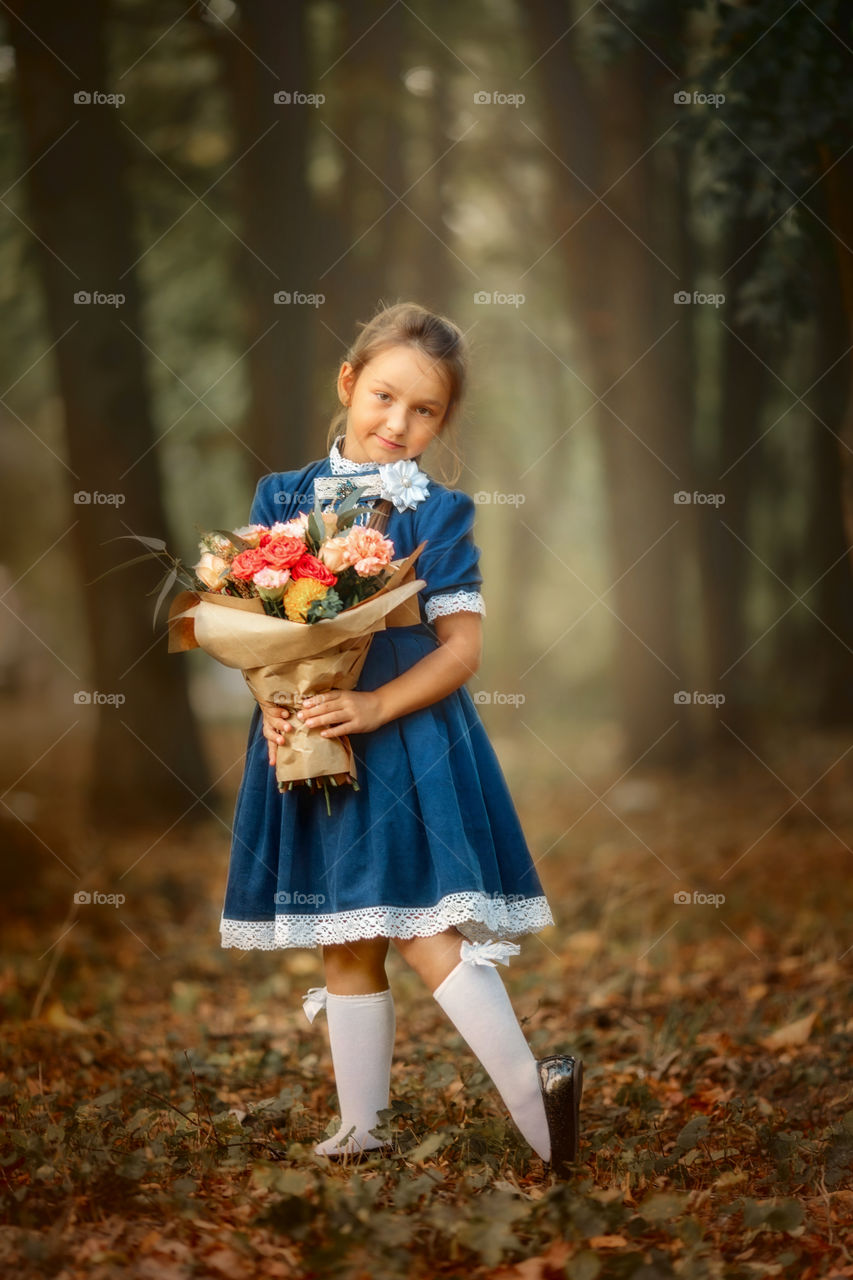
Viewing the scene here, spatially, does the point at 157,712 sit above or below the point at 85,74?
below

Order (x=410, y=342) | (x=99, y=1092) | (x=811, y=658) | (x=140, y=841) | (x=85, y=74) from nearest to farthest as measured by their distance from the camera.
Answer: (x=410, y=342) < (x=99, y=1092) < (x=85, y=74) < (x=140, y=841) < (x=811, y=658)

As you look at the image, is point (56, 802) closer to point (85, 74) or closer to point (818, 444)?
point (85, 74)

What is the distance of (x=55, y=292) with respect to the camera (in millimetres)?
6242

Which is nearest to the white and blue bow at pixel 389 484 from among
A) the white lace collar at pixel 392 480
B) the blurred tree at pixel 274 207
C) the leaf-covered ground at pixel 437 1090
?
the white lace collar at pixel 392 480

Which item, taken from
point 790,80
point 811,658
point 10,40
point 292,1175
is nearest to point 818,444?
point 811,658

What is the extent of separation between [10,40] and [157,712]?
140 inches

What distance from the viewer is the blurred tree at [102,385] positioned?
613 cm

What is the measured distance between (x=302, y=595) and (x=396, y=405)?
54 cm

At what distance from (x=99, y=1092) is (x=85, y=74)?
5029mm

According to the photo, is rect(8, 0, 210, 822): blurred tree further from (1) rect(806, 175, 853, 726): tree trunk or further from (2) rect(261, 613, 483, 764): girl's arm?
(2) rect(261, 613, 483, 764): girl's arm

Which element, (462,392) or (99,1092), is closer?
(462,392)

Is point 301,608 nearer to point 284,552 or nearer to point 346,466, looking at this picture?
point 284,552

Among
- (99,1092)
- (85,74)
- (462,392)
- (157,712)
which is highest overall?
(85,74)

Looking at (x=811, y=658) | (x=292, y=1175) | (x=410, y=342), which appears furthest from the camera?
(x=811, y=658)
